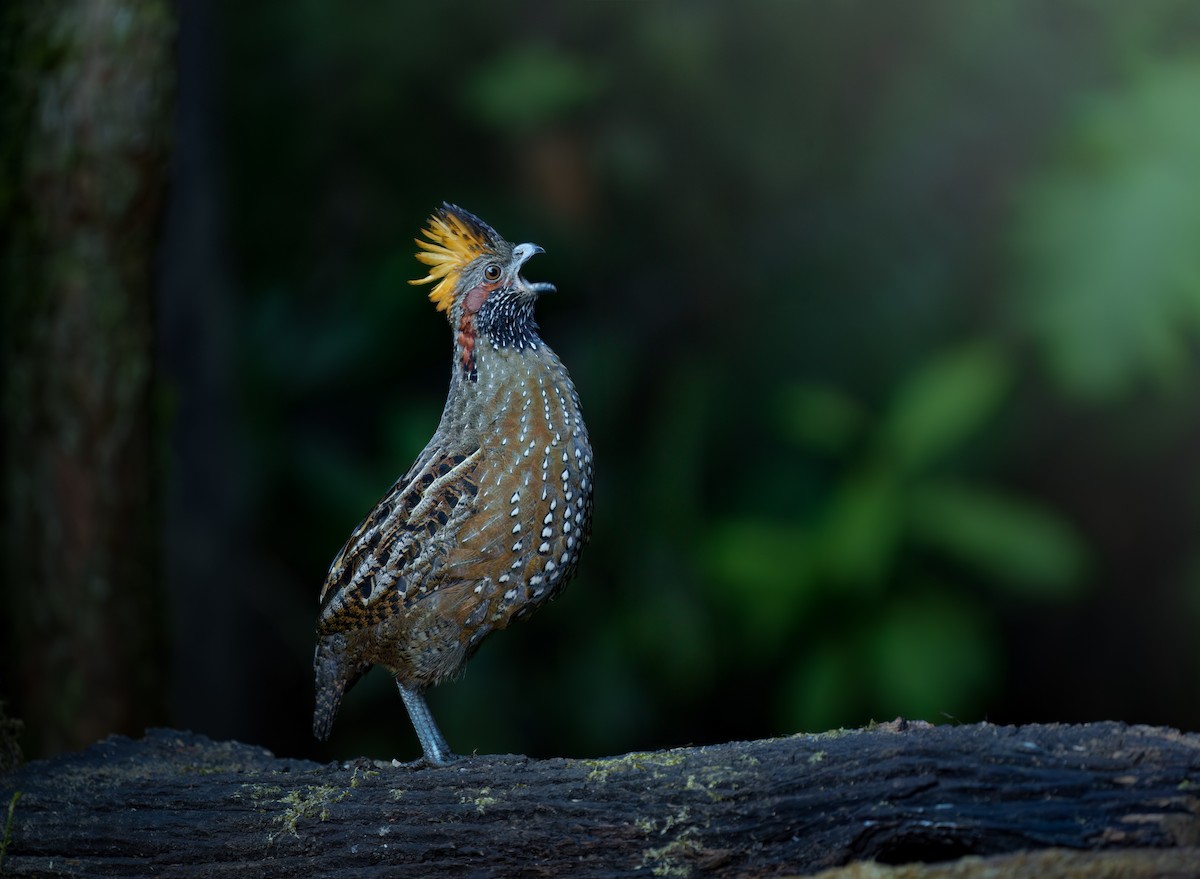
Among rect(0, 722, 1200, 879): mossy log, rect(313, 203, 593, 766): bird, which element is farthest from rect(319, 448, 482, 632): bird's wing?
rect(0, 722, 1200, 879): mossy log

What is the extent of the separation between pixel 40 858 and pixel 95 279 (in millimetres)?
2564

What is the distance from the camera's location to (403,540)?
3795 millimetres

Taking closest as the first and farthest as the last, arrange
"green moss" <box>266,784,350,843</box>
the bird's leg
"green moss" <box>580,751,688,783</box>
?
"green moss" <box>580,751,688,783</box> < "green moss" <box>266,784,350,843</box> < the bird's leg

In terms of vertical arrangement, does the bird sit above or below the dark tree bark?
below

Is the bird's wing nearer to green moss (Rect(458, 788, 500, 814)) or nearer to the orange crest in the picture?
the orange crest

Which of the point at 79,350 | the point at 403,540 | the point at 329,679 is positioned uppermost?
the point at 79,350

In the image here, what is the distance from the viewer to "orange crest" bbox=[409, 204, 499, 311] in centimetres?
400

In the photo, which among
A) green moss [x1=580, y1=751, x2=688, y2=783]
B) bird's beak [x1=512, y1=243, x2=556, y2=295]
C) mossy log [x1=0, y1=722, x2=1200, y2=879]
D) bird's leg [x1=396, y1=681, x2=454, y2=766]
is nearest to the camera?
mossy log [x1=0, y1=722, x2=1200, y2=879]

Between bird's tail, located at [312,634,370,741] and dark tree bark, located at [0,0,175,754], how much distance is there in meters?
1.80

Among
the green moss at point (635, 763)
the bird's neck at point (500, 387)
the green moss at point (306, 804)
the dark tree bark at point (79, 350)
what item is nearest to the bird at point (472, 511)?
Answer: the bird's neck at point (500, 387)

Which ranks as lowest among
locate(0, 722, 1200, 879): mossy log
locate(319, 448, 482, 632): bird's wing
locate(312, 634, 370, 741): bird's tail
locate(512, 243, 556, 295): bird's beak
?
locate(0, 722, 1200, 879): mossy log

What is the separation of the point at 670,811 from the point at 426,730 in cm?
92

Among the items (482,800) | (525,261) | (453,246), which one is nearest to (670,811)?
(482,800)

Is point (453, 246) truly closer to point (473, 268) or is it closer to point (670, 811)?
point (473, 268)
